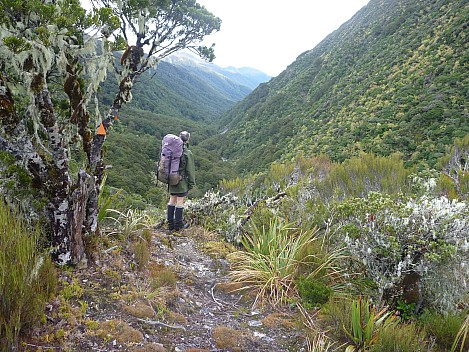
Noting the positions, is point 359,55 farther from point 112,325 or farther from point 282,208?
point 112,325

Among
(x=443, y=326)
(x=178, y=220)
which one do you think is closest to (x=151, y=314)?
(x=443, y=326)

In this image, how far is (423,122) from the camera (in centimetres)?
2327

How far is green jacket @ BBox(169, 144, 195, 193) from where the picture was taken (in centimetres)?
512

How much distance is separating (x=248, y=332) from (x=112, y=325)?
3.86 ft

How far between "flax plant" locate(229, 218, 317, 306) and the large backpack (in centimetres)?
155

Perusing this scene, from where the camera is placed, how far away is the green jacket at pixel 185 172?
5125 millimetres

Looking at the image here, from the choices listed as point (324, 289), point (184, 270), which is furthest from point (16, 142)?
point (324, 289)

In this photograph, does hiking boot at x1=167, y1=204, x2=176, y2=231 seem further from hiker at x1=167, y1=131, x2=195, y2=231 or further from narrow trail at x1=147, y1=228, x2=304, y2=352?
narrow trail at x1=147, y1=228, x2=304, y2=352

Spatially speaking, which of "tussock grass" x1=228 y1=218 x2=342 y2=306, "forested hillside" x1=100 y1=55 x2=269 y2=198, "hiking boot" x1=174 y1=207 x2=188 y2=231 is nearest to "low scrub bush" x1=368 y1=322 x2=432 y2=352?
"tussock grass" x1=228 y1=218 x2=342 y2=306

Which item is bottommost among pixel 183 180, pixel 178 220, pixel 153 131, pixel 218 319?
pixel 153 131

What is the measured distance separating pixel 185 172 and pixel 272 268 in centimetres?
211

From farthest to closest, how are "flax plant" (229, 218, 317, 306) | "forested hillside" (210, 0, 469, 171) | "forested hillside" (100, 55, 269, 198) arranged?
1. "forested hillside" (100, 55, 269, 198)
2. "forested hillside" (210, 0, 469, 171)
3. "flax plant" (229, 218, 317, 306)

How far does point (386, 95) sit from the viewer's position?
30500mm

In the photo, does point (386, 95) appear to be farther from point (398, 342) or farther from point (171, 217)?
point (398, 342)
